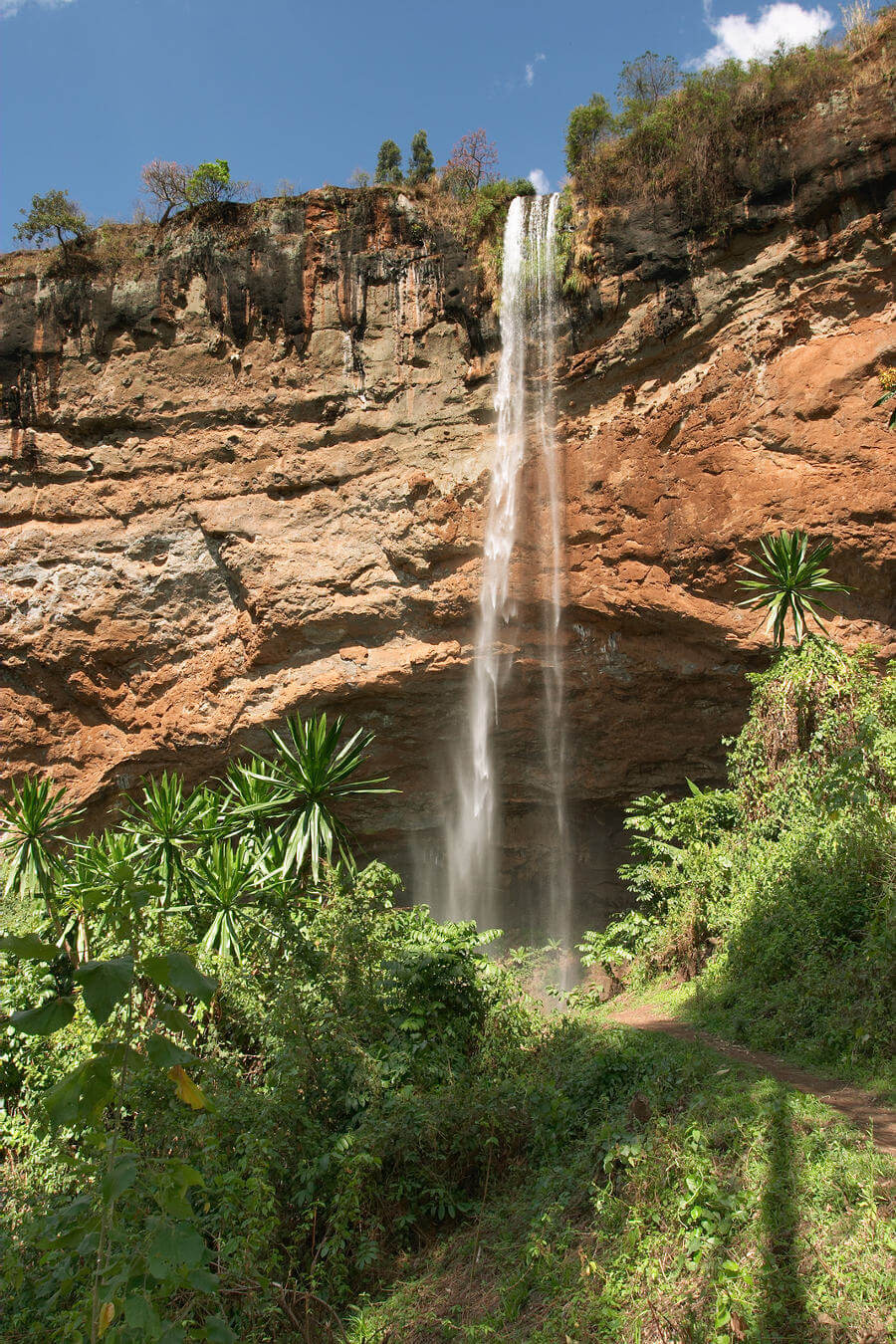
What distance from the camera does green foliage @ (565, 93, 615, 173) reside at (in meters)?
13.5

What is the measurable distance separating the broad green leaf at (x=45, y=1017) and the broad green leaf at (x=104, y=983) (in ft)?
0.16

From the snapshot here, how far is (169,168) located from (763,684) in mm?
13805

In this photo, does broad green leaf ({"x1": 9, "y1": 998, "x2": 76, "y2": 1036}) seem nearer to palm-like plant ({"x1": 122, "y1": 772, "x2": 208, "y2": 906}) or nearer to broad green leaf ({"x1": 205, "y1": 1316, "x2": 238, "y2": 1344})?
broad green leaf ({"x1": 205, "y1": 1316, "x2": 238, "y2": 1344})

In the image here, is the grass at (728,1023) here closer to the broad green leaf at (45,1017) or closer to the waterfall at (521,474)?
the broad green leaf at (45,1017)

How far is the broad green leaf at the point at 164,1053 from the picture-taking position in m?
1.92

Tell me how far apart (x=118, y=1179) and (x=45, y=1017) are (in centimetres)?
44

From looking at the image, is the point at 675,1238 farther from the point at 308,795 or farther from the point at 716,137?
the point at 716,137

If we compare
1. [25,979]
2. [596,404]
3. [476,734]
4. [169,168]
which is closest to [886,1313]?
[25,979]

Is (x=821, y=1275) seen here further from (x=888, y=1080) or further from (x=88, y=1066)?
(x=88, y=1066)

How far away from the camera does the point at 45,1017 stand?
A: 186 cm

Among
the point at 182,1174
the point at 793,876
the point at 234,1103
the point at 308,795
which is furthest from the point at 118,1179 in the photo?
the point at 308,795

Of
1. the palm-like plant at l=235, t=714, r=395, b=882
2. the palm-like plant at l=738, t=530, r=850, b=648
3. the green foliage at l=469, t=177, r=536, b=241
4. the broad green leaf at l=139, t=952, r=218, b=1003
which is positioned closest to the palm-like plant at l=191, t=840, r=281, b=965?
the palm-like plant at l=235, t=714, r=395, b=882

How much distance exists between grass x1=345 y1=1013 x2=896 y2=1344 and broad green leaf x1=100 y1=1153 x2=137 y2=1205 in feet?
8.33

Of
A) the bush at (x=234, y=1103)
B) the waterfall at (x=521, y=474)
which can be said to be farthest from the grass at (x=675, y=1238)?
the waterfall at (x=521, y=474)
